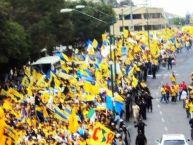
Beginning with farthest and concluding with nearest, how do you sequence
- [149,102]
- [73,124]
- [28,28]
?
1. [28,28]
2. [149,102]
3. [73,124]

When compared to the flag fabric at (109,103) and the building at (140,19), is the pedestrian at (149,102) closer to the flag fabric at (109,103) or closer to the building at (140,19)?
the flag fabric at (109,103)

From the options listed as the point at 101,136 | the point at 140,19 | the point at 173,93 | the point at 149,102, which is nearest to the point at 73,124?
the point at 101,136

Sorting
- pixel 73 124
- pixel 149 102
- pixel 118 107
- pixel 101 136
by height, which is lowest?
pixel 149 102

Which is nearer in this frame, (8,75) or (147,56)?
(8,75)

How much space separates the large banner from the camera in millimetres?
22567

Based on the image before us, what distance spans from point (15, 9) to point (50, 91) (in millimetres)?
20686

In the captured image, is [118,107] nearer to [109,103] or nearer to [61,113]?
[109,103]

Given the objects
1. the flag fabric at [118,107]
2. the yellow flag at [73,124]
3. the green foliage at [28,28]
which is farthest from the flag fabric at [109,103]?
the green foliage at [28,28]

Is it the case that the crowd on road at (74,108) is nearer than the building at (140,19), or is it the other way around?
the crowd on road at (74,108)

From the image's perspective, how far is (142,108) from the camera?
3659 centimetres

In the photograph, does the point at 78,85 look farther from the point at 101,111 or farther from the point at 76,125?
→ the point at 76,125

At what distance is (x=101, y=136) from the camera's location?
897 inches

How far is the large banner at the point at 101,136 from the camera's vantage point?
888 inches

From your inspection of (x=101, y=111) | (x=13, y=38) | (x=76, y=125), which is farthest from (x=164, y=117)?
(x=76, y=125)
